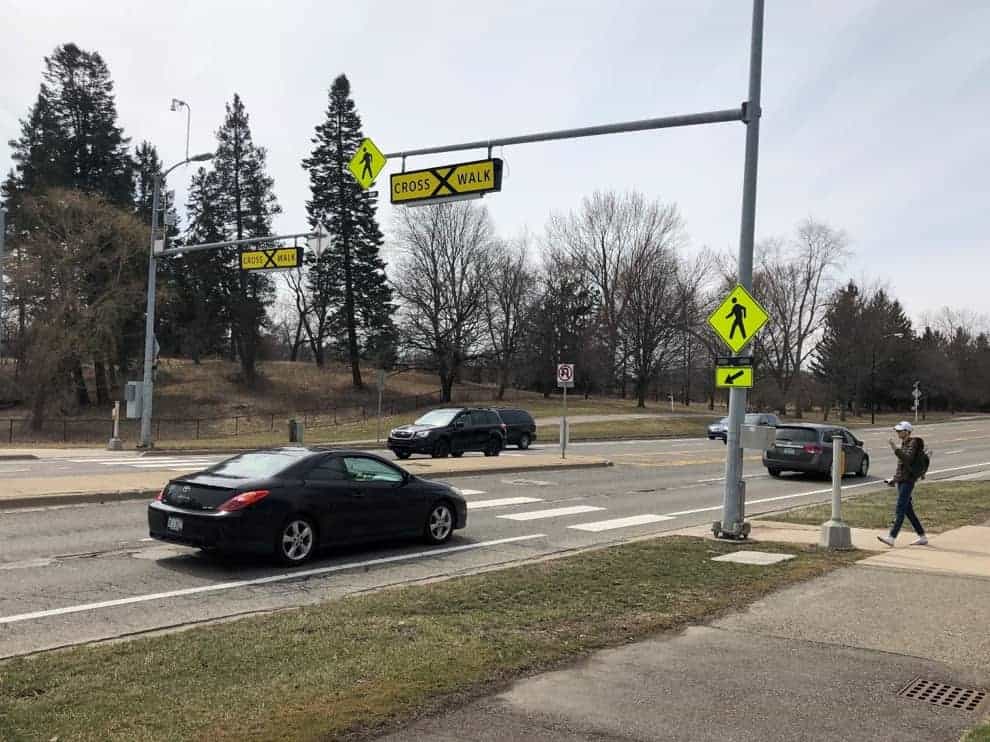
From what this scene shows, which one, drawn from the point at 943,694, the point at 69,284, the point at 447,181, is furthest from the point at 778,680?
the point at 69,284

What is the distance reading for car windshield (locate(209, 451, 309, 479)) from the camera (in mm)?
9781

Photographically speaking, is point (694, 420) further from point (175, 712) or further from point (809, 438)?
point (175, 712)

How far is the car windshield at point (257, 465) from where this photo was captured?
32.1 ft

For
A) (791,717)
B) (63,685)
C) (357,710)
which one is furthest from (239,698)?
(791,717)

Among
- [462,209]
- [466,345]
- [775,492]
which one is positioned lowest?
[775,492]

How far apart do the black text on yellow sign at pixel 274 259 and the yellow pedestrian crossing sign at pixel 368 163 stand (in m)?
10.1

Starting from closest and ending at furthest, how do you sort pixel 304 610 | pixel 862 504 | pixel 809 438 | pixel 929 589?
pixel 304 610, pixel 929 589, pixel 862 504, pixel 809 438

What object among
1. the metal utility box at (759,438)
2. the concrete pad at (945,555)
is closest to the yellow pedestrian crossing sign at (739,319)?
the metal utility box at (759,438)

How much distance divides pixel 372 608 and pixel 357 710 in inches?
102

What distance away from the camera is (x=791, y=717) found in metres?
4.89

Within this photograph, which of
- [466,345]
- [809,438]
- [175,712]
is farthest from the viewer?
[466,345]

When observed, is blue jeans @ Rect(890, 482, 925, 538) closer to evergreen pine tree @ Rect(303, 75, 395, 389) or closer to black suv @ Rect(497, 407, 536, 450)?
black suv @ Rect(497, 407, 536, 450)

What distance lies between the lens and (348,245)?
221 ft

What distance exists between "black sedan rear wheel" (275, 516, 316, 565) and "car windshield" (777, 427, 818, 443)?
682 inches
